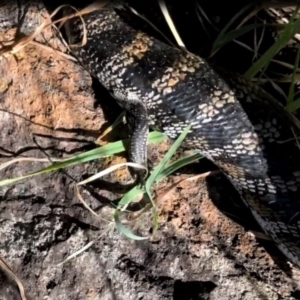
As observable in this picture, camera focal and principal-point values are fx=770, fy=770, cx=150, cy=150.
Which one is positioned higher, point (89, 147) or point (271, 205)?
point (89, 147)

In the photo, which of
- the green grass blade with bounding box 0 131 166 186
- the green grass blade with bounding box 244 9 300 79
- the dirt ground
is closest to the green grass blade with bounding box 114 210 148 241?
the dirt ground

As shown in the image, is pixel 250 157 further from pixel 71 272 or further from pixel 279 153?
pixel 71 272

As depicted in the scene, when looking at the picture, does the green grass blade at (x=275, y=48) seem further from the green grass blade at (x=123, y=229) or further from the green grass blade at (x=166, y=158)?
the green grass blade at (x=123, y=229)

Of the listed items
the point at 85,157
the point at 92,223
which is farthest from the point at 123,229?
the point at 85,157

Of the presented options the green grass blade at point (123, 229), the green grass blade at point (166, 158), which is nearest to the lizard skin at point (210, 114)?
the green grass blade at point (166, 158)

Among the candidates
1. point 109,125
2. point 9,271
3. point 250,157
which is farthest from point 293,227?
point 9,271

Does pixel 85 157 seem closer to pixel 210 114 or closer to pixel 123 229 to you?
pixel 123 229

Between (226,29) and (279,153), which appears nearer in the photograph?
(279,153)
